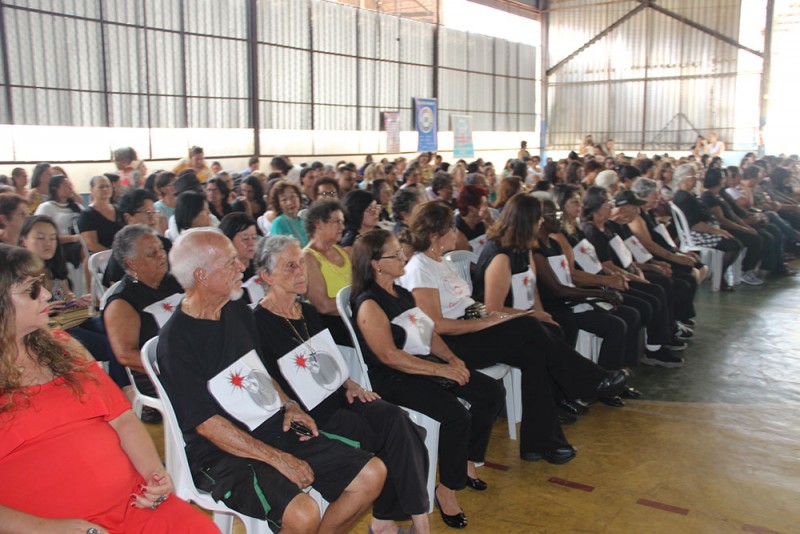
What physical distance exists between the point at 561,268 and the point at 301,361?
86.5 inches

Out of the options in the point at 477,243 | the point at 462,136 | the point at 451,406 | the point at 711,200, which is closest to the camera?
the point at 451,406

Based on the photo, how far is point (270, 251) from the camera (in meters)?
2.63

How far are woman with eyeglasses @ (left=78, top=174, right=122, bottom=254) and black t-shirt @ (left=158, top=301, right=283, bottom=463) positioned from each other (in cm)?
308

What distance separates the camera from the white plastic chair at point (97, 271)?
166 inches

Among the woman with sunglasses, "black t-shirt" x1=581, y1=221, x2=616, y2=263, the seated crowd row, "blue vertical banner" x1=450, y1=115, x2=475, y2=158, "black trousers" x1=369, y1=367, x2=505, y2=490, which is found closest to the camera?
the woman with sunglasses

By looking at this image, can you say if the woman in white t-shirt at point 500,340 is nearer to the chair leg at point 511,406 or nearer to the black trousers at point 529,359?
the black trousers at point 529,359

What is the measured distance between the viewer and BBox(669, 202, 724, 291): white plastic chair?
7.05 metres

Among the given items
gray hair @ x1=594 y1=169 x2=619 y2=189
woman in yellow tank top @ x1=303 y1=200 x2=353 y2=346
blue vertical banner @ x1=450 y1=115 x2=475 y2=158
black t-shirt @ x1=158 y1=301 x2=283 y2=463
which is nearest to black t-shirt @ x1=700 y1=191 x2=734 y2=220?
gray hair @ x1=594 y1=169 x2=619 y2=189

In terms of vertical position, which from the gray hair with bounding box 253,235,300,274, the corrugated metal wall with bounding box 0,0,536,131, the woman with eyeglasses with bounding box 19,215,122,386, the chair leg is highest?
the corrugated metal wall with bounding box 0,0,536,131

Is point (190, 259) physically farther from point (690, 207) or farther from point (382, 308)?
point (690, 207)

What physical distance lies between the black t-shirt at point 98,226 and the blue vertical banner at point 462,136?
12.7 meters

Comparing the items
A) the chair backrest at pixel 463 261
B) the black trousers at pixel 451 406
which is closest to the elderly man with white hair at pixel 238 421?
the black trousers at pixel 451 406

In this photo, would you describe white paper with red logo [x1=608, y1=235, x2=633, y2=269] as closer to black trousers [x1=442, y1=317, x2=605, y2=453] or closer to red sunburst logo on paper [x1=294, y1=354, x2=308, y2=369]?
black trousers [x1=442, y1=317, x2=605, y2=453]

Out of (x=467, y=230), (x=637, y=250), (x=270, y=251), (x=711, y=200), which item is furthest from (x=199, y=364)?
(x=711, y=200)
